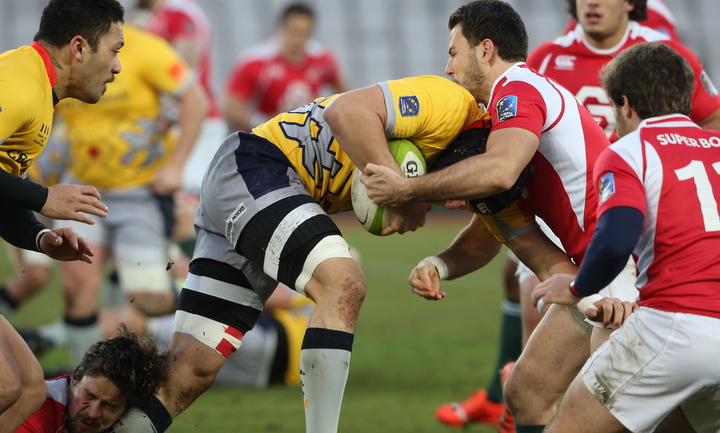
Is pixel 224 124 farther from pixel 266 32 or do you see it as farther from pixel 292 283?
pixel 266 32

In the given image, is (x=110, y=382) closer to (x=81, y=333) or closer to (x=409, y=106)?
(x=409, y=106)

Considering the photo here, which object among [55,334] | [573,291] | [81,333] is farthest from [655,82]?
[55,334]

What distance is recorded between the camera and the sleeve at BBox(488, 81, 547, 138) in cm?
379

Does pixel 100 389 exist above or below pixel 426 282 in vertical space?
below

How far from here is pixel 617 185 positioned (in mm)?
A: 3303

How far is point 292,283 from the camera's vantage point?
3934 mm

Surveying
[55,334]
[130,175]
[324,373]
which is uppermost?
[324,373]

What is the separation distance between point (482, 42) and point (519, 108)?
0.54 metres

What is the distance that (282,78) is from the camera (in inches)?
452

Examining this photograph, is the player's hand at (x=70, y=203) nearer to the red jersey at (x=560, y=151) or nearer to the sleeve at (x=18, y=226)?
the sleeve at (x=18, y=226)

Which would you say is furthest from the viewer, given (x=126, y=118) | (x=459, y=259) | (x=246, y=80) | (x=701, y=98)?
(x=246, y=80)

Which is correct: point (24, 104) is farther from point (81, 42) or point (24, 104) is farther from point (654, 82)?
point (654, 82)

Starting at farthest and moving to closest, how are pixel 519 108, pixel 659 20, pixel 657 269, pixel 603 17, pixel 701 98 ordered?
pixel 659 20, pixel 603 17, pixel 701 98, pixel 519 108, pixel 657 269

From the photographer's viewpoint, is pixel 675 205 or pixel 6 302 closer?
pixel 675 205
